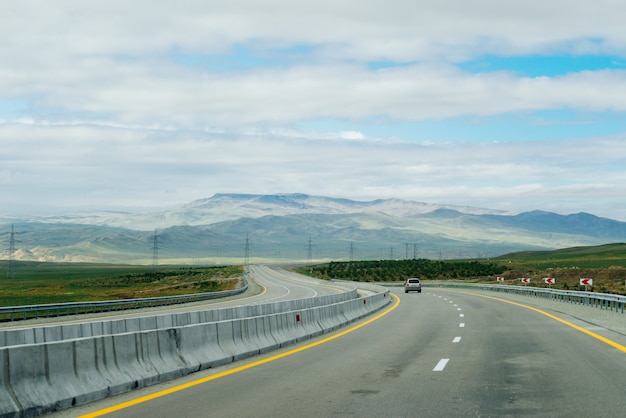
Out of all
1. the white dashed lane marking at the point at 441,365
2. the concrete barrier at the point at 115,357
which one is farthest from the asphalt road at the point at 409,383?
the concrete barrier at the point at 115,357

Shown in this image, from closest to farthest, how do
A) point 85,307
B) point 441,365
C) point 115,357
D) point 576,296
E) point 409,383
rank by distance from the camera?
point 115,357 < point 409,383 < point 441,365 < point 576,296 < point 85,307

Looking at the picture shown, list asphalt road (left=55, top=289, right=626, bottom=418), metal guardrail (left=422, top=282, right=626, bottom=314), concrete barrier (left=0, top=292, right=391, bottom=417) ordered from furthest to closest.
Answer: metal guardrail (left=422, top=282, right=626, bottom=314), asphalt road (left=55, top=289, right=626, bottom=418), concrete barrier (left=0, top=292, right=391, bottom=417)

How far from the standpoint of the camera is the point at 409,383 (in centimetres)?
1320

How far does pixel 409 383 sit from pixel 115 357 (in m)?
4.28

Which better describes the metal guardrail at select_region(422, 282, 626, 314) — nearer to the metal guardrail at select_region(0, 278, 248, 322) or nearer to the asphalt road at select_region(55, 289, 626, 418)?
the asphalt road at select_region(55, 289, 626, 418)

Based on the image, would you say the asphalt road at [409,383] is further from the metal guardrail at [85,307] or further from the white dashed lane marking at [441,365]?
the metal guardrail at [85,307]

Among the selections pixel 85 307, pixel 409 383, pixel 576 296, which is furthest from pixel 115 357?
pixel 85 307

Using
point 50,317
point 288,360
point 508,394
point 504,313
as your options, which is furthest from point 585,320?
point 50,317

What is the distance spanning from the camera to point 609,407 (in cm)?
1060

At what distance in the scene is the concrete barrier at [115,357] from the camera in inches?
401

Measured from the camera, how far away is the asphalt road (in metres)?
10.7

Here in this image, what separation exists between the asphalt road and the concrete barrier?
11.8 inches

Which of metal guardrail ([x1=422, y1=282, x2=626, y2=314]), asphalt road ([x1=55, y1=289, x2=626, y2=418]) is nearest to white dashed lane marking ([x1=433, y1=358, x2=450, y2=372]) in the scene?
asphalt road ([x1=55, y1=289, x2=626, y2=418])

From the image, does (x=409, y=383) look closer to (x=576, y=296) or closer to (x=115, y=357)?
(x=115, y=357)
